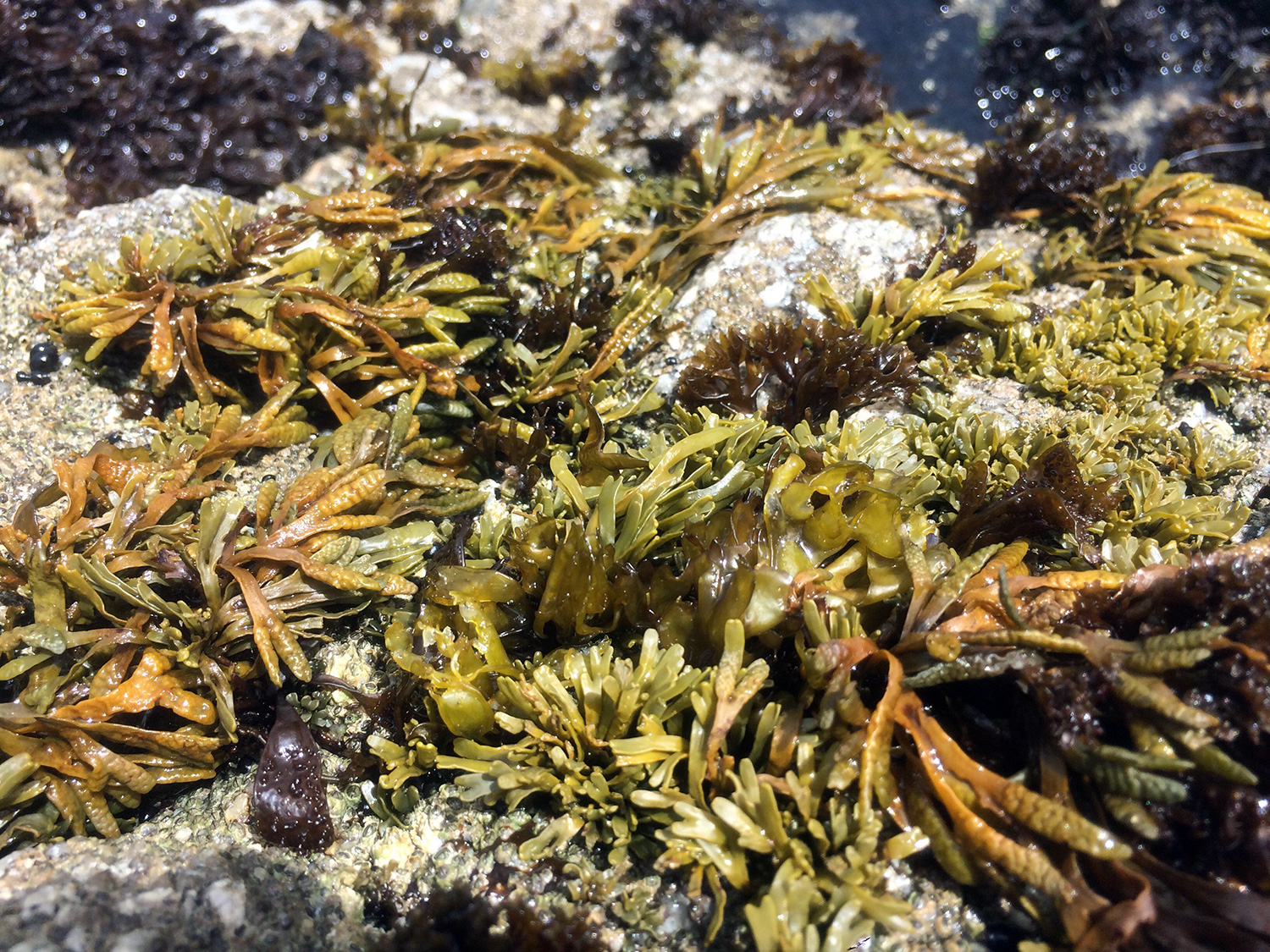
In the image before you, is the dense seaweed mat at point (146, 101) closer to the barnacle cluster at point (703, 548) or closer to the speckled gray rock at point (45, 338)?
the speckled gray rock at point (45, 338)

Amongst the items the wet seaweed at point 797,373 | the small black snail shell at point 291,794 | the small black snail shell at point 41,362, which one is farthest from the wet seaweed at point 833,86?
the small black snail shell at point 291,794

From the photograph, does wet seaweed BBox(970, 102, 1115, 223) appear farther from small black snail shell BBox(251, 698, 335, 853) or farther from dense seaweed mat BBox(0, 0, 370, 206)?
small black snail shell BBox(251, 698, 335, 853)

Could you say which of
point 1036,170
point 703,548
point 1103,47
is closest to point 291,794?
point 703,548

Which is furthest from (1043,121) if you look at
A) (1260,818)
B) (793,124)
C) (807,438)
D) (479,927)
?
(479,927)

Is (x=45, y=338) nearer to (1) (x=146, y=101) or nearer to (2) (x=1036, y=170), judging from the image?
(1) (x=146, y=101)

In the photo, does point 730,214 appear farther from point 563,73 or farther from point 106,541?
point 106,541
